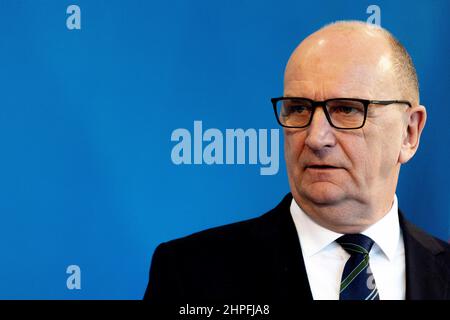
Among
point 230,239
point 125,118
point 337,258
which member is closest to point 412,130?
point 337,258

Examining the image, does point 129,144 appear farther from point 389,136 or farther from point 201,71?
point 389,136

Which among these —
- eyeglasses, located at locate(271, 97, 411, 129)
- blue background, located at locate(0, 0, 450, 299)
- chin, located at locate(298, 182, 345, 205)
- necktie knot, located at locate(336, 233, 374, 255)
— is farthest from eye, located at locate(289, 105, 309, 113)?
blue background, located at locate(0, 0, 450, 299)

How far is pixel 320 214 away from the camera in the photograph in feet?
4.88

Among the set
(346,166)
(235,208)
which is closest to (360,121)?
(346,166)

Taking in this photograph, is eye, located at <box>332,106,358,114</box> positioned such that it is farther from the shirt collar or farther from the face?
the shirt collar

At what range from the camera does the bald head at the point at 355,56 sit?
1.45m

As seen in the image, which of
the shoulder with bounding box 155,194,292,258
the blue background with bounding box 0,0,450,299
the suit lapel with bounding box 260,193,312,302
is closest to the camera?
the suit lapel with bounding box 260,193,312,302

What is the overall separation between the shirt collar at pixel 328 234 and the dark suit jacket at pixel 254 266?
0.06 feet

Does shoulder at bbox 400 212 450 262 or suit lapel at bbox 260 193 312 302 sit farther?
shoulder at bbox 400 212 450 262

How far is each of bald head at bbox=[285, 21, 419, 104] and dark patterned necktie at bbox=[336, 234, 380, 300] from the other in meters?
0.27

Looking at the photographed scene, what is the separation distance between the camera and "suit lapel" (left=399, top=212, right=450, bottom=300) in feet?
4.75

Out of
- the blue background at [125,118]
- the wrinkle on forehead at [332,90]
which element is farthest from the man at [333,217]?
the blue background at [125,118]

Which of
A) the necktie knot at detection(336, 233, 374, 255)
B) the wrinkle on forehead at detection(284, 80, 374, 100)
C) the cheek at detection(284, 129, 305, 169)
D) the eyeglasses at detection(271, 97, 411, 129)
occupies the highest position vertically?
the wrinkle on forehead at detection(284, 80, 374, 100)

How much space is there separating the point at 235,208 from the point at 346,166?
2.75ft
